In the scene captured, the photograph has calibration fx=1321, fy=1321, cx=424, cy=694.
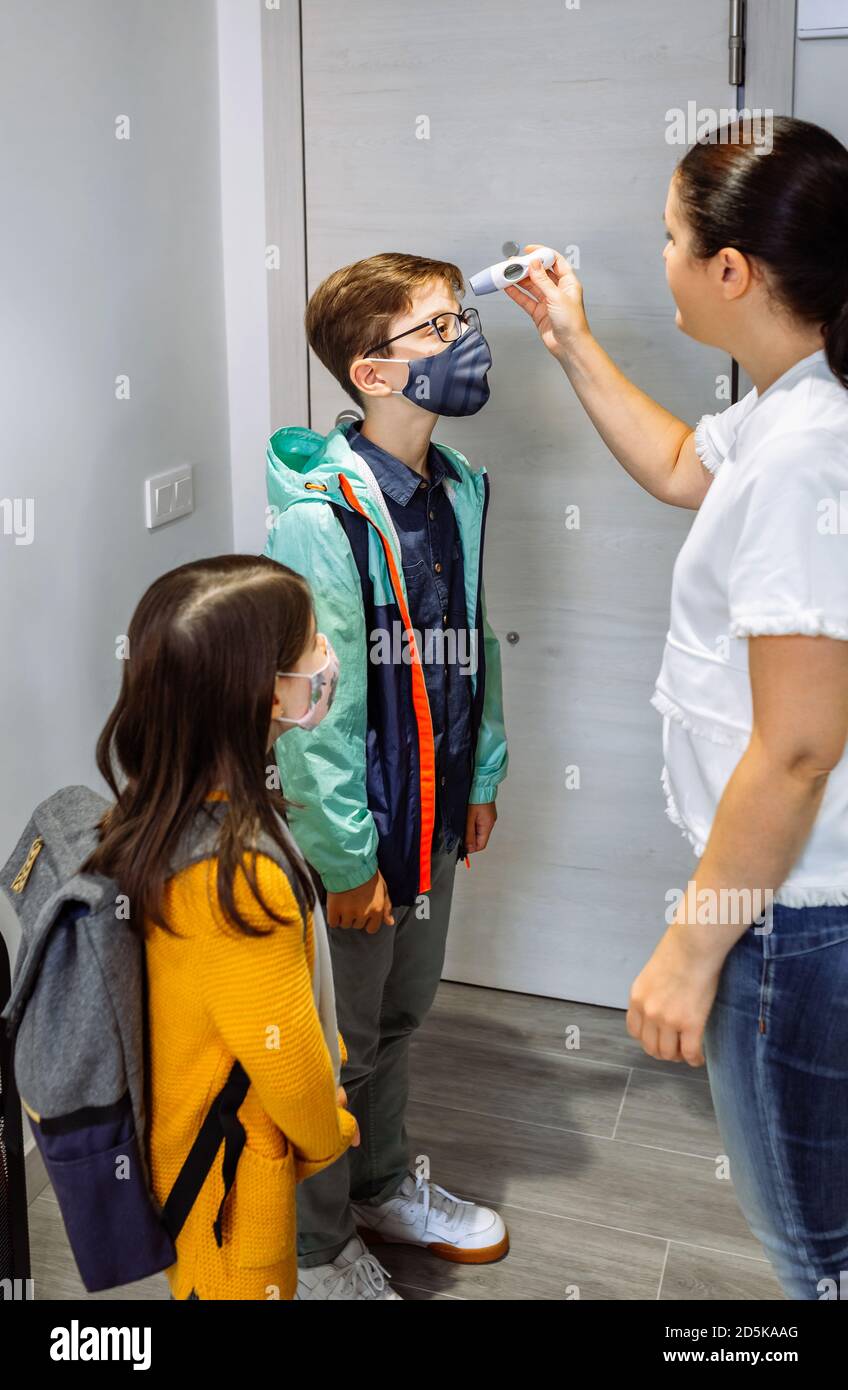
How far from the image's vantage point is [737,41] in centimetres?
201

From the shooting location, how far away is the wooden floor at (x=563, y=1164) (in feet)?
6.06

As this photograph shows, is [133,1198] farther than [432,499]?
No

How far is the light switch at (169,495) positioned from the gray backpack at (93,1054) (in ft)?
3.37

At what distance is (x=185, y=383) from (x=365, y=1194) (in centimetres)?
135

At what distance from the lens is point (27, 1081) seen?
3.82 feet

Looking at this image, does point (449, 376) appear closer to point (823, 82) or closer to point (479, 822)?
point (479, 822)

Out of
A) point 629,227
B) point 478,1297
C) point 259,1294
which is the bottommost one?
point 478,1297

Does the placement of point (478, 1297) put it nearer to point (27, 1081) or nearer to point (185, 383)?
point (27, 1081)

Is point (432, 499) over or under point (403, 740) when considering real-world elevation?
over

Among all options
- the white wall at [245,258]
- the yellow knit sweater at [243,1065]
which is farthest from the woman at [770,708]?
the white wall at [245,258]

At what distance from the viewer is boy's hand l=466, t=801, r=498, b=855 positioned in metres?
1.89

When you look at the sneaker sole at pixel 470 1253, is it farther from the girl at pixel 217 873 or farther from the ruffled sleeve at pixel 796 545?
the ruffled sleeve at pixel 796 545
